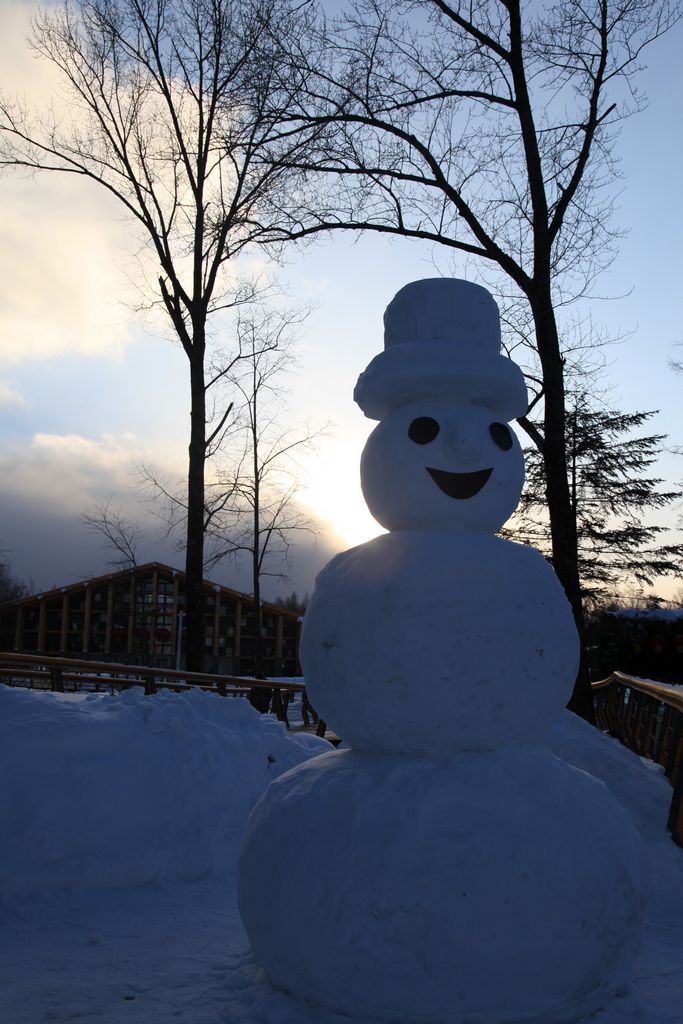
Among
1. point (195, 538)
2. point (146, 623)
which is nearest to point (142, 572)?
point (146, 623)

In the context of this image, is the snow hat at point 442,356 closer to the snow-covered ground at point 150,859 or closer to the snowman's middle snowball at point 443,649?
the snowman's middle snowball at point 443,649

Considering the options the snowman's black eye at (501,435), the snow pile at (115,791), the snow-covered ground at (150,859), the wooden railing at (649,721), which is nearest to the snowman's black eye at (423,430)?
the snowman's black eye at (501,435)

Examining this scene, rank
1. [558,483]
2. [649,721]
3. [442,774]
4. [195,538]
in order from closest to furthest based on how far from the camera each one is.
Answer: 1. [442,774]
2. [649,721]
3. [558,483]
4. [195,538]

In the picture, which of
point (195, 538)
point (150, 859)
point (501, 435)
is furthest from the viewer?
point (195, 538)

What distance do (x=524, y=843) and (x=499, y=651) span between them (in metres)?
0.75

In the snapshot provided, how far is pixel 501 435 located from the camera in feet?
13.2

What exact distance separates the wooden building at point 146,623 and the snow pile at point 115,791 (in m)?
29.7

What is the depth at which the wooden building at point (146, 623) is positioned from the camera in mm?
37250

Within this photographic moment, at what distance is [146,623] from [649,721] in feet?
107

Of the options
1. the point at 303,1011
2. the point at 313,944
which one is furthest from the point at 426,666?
the point at 303,1011

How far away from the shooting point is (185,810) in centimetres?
651

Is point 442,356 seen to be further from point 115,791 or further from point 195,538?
point 195,538

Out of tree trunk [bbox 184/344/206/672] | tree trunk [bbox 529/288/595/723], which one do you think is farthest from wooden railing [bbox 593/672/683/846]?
tree trunk [bbox 184/344/206/672]

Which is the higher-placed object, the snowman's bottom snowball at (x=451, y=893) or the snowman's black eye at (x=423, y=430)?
the snowman's black eye at (x=423, y=430)
